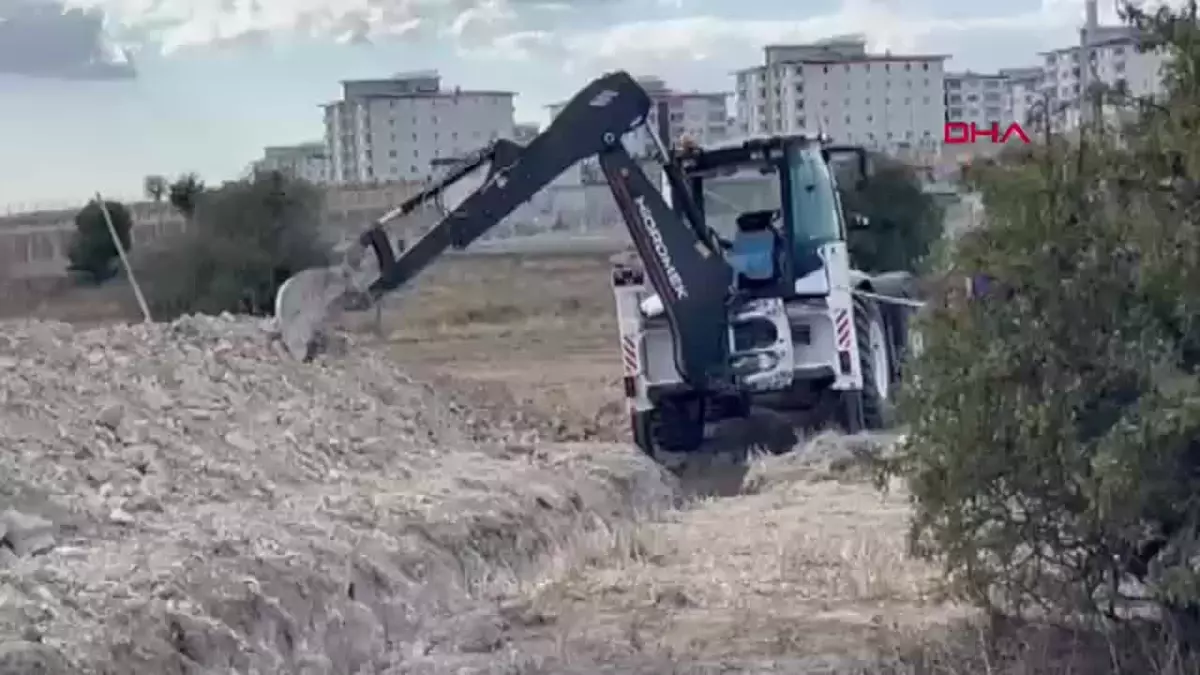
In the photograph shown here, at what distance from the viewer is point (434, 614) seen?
11.2 m

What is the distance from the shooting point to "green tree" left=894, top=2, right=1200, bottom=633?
25.3 feet

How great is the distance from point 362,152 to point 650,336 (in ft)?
247

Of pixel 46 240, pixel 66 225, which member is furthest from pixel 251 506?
pixel 46 240

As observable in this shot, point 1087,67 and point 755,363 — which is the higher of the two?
point 1087,67

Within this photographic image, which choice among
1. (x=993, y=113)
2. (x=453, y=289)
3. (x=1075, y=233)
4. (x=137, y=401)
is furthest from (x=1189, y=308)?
(x=993, y=113)

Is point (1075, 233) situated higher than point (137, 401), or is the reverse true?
point (1075, 233)

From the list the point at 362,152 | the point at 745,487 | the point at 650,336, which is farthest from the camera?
the point at 362,152

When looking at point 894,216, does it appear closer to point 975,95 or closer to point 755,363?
point 755,363

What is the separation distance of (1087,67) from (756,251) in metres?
7.20

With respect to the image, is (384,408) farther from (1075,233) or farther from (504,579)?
(1075,233)

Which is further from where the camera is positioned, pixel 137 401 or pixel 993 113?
pixel 993 113

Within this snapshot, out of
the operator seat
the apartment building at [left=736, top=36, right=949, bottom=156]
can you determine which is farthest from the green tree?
the apartment building at [left=736, top=36, right=949, bottom=156]

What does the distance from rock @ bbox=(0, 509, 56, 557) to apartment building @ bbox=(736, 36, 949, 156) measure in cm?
6133

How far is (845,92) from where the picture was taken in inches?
3086
